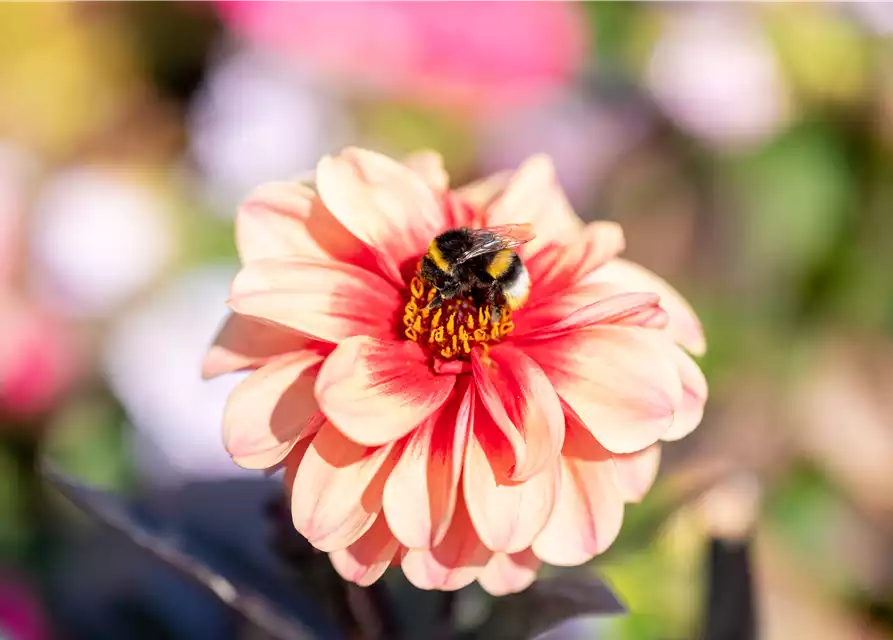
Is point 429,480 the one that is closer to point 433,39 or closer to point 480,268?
point 480,268

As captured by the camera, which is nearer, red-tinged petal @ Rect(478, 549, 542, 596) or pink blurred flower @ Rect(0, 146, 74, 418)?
red-tinged petal @ Rect(478, 549, 542, 596)

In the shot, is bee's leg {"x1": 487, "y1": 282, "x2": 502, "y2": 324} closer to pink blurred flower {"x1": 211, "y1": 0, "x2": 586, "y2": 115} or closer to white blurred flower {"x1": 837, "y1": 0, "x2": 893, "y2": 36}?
pink blurred flower {"x1": 211, "y1": 0, "x2": 586, "y2": 115}

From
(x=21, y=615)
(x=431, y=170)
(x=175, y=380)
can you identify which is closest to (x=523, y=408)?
(x=431, y=170)

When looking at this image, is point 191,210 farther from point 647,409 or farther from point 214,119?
point 647,409

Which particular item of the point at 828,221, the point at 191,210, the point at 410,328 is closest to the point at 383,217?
the point at 410,328

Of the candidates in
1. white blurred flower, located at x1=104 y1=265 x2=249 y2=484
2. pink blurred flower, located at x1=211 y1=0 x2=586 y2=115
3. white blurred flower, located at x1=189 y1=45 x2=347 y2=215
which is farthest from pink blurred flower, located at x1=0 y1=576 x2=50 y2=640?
pink blurred flower, located at x1=211 y1=0 x2=586 y2=115

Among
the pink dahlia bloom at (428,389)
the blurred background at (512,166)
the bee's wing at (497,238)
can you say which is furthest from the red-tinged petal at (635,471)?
the blurred background at (512,166)
